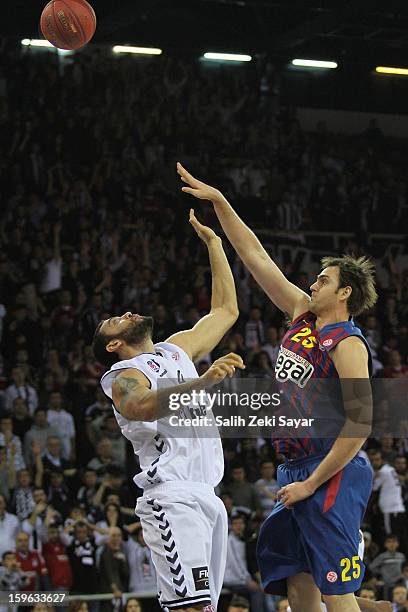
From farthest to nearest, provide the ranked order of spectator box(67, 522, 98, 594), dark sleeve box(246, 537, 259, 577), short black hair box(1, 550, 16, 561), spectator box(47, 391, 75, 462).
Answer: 1. spectator box(47, 391, 75, 462)
2. dark sleeve box(246, 537, 259, 577)
3. spectator box(67, 522, 98, 594)
4. short black hair box(1, 550, 16, 561)

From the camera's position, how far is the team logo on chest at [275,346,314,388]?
5594mm

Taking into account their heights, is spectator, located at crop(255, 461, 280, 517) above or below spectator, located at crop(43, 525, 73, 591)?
above

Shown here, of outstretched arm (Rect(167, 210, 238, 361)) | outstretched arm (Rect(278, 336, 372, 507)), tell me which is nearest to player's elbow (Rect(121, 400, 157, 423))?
outstretched arm (Rect(278, 336, 372, 507))

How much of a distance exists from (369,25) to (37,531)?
465 inches

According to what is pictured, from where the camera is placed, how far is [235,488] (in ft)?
40.4

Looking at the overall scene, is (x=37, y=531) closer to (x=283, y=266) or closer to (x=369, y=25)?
(x=283, y=266)

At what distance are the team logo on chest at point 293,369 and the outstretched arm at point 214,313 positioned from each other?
2.64 feet

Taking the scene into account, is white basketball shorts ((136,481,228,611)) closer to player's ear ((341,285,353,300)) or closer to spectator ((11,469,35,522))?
player's ear ((341,285,353,300))

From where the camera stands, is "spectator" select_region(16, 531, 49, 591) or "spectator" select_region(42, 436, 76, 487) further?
"spectator" select_region(42, 436, 76, 487)

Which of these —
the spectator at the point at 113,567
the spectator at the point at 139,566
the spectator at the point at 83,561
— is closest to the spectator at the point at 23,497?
the spectator at the point at 83,561

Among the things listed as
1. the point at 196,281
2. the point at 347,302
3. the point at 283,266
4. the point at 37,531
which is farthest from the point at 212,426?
the point at 283,266

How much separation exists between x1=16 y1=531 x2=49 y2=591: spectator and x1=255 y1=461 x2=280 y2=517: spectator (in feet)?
8.68

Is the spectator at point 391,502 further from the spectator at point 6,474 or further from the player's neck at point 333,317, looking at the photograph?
the player's neck at point 333,317

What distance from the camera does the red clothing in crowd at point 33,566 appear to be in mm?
10773
